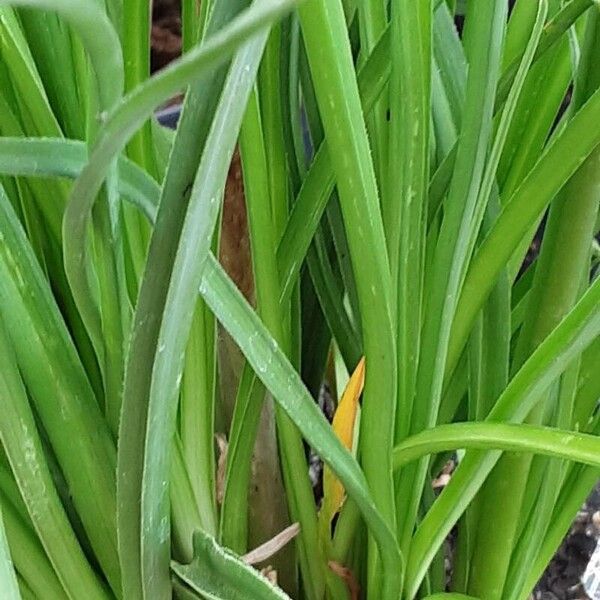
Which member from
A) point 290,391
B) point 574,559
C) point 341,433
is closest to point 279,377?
point 290,391

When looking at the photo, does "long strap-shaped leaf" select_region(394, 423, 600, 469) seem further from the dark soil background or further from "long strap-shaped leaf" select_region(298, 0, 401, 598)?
the dark soil background

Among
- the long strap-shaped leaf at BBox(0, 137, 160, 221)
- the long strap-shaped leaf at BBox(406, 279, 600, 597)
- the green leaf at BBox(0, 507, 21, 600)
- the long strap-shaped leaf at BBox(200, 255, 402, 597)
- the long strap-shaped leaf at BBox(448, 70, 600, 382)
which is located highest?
the long strap-shaped leaf at BBox(0, 137, 160, 221)

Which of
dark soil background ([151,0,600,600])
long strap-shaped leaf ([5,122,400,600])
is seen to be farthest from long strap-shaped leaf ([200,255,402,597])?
dark soil background ([151,0,600,600])

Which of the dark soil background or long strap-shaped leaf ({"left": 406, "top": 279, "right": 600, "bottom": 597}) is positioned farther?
the dark soil background

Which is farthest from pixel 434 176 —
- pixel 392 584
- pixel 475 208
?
pixel 392 584

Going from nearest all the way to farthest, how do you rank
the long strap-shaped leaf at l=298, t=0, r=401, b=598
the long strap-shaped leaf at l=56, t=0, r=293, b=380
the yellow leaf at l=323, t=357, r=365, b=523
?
the long strap-shaped leaf at l=56, t=0, r=293, b=380
the long strap-shaped leaf at l=298, t=0, r=401, b=598
the yellow leaf at l=323, t=357, r=365, b=523

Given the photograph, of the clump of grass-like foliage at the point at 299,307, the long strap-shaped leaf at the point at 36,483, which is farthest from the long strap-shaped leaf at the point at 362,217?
the long strap-shaped leaf at the point at 36,483

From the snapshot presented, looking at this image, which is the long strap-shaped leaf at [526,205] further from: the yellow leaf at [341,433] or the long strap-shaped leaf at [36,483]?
the long strap-shaped leaf at [36,483]
